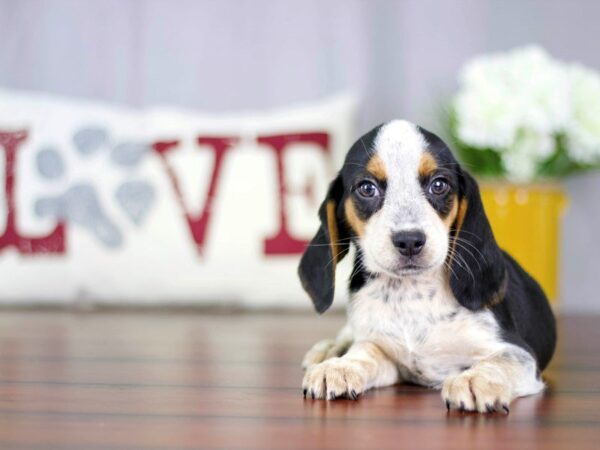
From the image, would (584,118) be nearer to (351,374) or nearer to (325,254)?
(325,254)

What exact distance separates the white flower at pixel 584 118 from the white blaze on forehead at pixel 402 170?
5.75 feet

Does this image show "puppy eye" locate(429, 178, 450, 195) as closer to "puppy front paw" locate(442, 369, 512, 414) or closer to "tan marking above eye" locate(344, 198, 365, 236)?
"tan marking above eye" locate(344, 198, 365, 236)

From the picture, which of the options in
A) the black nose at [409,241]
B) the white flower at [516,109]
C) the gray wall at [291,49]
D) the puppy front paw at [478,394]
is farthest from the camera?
the gray wall at [291,49]

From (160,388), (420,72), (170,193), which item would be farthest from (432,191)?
(420,72)

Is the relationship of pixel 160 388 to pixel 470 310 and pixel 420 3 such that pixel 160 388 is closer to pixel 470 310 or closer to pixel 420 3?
pixel 470 310

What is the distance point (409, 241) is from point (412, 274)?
11 cm

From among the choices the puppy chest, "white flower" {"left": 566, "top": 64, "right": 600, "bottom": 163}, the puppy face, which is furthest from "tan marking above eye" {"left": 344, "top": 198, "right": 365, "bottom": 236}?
"white flower" {"left": 566, "top": 64, "right": 600, "bottom": 163}

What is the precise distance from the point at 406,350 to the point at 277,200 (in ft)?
5.64

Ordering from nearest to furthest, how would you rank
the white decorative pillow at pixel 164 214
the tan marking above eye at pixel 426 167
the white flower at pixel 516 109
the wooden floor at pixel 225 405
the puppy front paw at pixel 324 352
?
1. the wooden floor at pixel 225 405
2. the tan marking above eye at pixel 426 167
3. the puppy front paw at pixel 324 352
4. the white flower at pixel 516 109
5. the white decorative pillow at pixel 164 214

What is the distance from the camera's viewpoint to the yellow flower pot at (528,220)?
355 centimetres

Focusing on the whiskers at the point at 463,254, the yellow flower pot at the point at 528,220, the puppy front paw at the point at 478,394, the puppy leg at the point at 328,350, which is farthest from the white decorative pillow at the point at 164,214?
the puppy front paw at the point at 478,394

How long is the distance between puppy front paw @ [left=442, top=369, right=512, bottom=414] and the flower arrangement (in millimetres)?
1839

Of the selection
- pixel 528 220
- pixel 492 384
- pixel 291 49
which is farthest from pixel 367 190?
pixel 291 49

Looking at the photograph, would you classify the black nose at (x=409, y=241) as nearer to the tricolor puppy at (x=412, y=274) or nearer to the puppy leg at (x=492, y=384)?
the tricolor puppy at (x=412, y=274)
